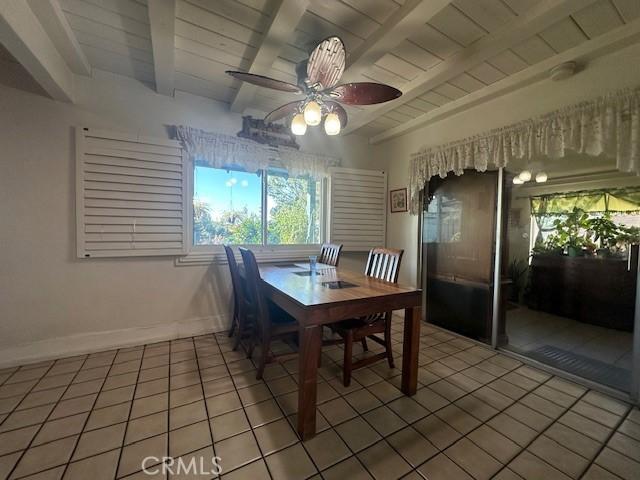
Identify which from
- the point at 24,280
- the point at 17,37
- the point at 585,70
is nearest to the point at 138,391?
the point at 24,280

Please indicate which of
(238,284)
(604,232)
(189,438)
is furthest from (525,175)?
(189,438)

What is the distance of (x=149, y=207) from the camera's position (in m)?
2.46

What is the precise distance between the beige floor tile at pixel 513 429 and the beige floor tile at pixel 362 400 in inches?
26.4

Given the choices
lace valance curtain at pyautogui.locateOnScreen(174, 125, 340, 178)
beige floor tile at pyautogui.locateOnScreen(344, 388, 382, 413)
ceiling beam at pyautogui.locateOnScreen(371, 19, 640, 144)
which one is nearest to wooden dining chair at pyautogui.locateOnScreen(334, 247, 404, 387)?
beige floor tile at pyautogui.locateOnScreen(344, 388, 382, 413)

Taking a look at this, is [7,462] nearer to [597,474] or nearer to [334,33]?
[597,474]

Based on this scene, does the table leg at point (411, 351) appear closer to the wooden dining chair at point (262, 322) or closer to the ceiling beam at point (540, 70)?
the wooden dining chair at point (262, 322)

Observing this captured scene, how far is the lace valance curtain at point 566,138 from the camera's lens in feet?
5.49

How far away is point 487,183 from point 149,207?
132 inches

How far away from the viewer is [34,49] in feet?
5.22

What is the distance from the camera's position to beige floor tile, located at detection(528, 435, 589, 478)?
1.25 meters

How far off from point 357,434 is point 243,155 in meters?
2.64

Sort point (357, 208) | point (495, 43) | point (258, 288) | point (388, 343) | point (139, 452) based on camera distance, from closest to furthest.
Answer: point (139, 452), point (495, 43), point (258, 288), point (388, 343), point (357, 208)

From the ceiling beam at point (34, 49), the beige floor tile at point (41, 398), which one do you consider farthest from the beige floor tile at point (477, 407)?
the ceiling beam at point (34, 49)

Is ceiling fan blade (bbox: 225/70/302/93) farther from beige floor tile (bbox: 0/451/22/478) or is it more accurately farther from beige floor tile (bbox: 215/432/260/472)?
beige floor tile (bbox: 0/451/22/478)
